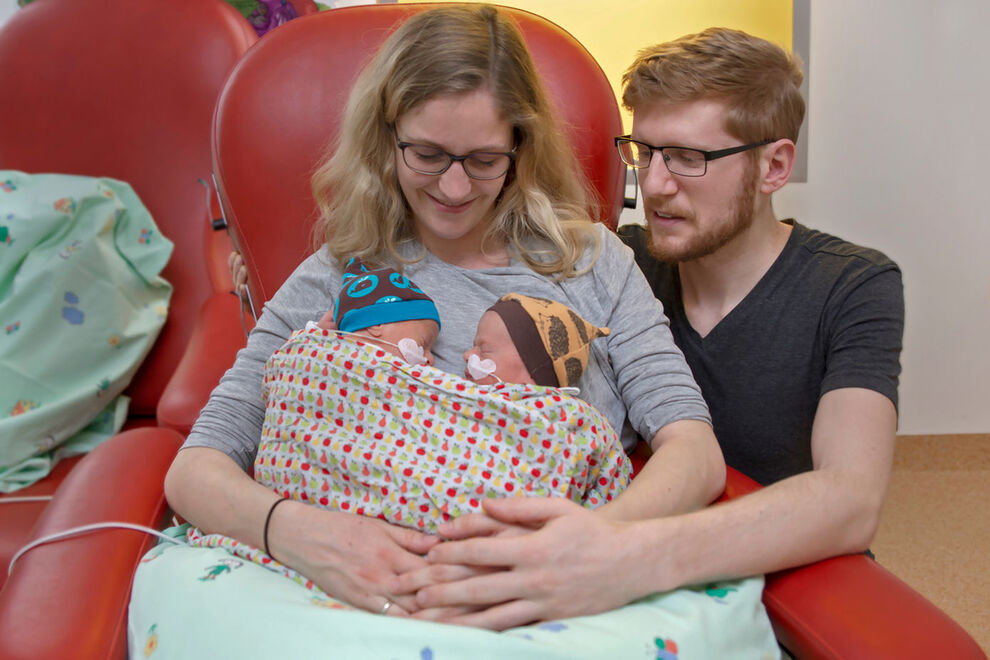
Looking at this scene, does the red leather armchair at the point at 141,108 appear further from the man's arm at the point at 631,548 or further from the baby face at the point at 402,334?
the man's arm at the point at 631,548

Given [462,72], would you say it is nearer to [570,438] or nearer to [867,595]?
[570,438]

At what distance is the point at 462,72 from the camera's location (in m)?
1.25

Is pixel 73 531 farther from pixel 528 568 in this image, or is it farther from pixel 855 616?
pixel 855 616

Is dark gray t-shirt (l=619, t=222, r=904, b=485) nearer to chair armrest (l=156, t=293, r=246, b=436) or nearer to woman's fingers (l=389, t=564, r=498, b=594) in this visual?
woman's fingers (l=389, t=564, r=498, b=594)

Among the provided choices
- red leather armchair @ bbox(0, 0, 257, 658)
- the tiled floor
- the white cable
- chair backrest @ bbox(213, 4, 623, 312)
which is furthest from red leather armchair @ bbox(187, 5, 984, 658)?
the tiled floor

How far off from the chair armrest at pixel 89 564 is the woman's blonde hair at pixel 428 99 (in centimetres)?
49

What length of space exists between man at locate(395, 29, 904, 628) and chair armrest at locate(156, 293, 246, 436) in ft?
2.21

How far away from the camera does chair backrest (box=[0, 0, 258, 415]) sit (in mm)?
2031

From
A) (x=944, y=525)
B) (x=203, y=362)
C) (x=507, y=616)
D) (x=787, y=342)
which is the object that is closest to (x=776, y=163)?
(x=787, y=342)

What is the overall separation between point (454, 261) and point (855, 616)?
2.83 feet

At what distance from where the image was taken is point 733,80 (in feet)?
4.62

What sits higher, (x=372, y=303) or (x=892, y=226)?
(x=372, y=303)

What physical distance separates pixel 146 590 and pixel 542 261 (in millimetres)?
813

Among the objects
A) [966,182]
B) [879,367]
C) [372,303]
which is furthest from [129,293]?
[966,182]
